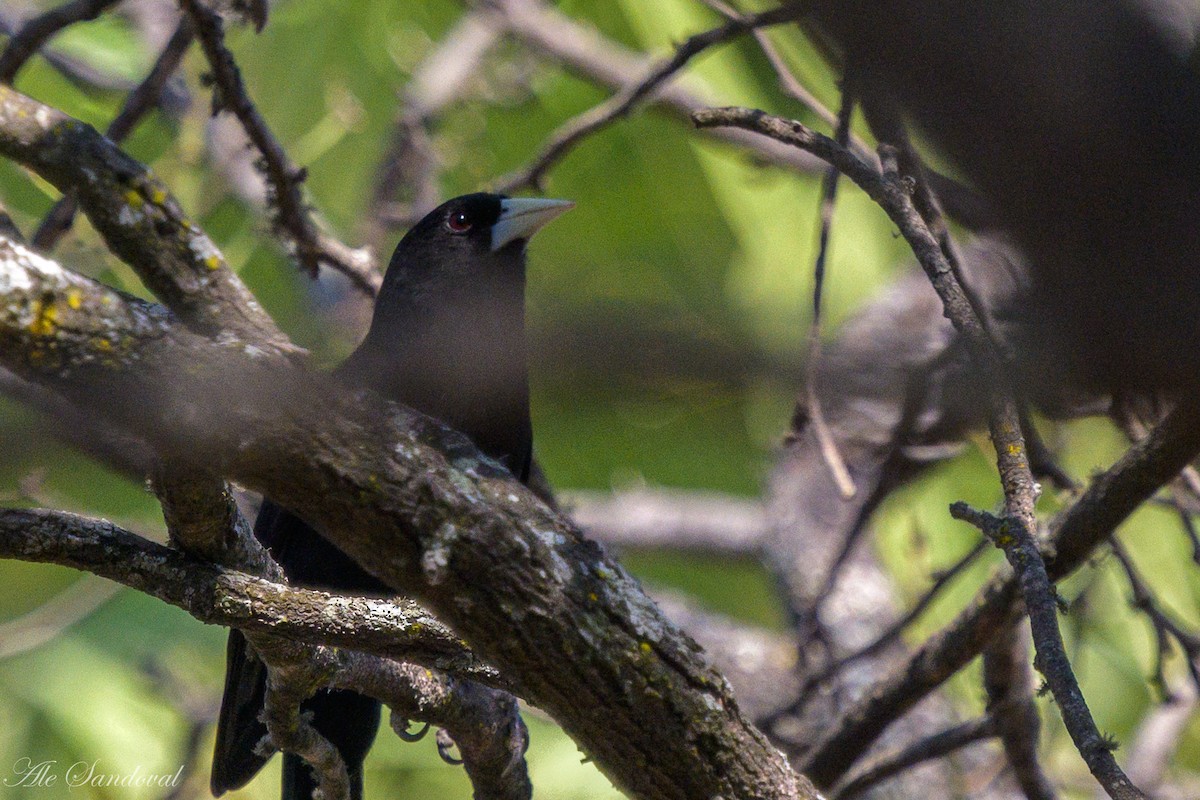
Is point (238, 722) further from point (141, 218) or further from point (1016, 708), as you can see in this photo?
point (1016, 708)

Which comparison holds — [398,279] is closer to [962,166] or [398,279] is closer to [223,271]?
[223,271]

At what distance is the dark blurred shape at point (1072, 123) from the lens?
2.83 ft

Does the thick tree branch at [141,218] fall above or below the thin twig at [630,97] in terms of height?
below

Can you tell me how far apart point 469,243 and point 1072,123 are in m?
3.45

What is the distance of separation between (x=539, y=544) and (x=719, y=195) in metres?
5.38

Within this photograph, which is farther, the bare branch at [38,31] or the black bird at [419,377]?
the bare branch at [38,31]

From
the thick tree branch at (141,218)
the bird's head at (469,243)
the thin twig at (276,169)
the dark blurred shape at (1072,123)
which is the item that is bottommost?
the dark blurred shape at (1072,123)

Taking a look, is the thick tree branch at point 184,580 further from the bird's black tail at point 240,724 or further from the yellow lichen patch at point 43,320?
the bird's black tail at point 240,724

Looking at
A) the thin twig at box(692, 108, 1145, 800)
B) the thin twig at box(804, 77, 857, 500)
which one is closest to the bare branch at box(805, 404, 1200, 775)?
the thin twig at box(692, 108, 1145, 800)

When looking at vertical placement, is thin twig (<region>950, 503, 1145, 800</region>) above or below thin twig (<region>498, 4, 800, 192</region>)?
below

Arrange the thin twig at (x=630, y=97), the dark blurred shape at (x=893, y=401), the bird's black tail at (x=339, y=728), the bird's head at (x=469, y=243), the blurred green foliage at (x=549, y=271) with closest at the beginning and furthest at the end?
the dark blurred shape at (x=893, y=401) → the thin twig at (x=630, y=97) → the bird's black tail at (x=339, y=728) → the bird's head at (x=469, y=243) → the blurred green foliage at (x=549, y=271)

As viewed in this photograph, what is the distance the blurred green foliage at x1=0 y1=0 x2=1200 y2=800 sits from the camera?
Result: 4.89m

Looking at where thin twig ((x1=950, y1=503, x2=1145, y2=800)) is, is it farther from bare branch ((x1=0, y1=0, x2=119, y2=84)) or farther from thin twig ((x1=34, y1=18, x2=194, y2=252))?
bare branch ((x1=0, y1=0, x2=119, y2=84))

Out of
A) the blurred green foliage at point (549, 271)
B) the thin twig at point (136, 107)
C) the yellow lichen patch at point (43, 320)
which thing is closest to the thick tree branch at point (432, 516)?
the yellow lichen patch at point (43, 320)
